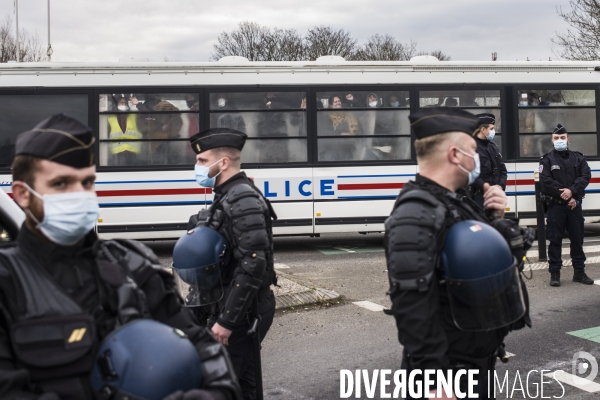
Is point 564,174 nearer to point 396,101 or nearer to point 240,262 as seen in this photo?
point 396,101

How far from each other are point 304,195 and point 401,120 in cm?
214

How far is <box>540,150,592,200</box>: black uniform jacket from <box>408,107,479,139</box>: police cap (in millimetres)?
6237

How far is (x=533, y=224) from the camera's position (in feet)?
41.2

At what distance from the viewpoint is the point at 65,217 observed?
6.63 ft

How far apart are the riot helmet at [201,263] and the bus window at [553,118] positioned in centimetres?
960

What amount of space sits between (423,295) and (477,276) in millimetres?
231

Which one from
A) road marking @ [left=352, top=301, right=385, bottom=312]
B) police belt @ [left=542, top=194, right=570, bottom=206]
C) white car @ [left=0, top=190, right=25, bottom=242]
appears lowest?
road marking @ [left=352, top=301, right=385, bottom=312]

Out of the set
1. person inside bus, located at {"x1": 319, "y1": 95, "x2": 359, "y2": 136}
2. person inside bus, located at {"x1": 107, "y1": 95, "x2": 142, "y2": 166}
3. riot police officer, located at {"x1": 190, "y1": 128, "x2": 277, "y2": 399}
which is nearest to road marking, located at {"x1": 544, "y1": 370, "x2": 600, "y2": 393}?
riot police officer, located at {"x1": 190, "y1": 128, "x2": 277, "y2": 399}

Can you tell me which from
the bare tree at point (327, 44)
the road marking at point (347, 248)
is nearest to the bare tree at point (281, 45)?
the bare tree at point (327, 44)

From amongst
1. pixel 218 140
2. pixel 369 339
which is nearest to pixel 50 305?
pixel 218 140

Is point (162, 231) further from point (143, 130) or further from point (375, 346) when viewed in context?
point (375, 346)

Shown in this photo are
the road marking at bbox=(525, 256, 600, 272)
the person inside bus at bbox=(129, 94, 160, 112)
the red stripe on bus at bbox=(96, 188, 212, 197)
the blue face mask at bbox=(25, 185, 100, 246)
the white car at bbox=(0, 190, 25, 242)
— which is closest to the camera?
the blue face mask at bbox=(25, 185, 100, 246)

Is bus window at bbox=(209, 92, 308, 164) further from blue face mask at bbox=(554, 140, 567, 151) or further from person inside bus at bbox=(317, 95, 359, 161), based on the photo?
blue face mask at bbox=(554, 140, 567, 151)

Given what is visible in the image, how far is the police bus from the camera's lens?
11391 millimetres
